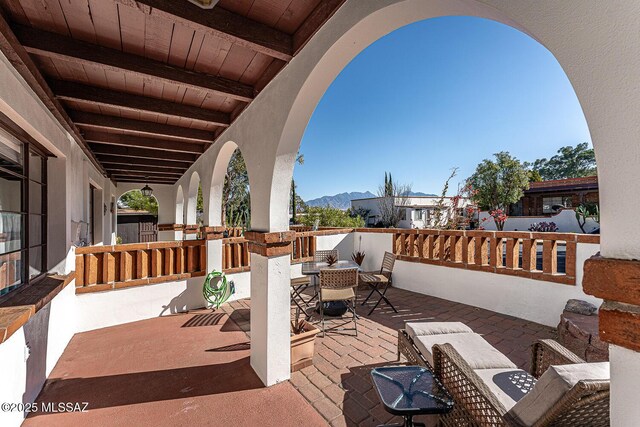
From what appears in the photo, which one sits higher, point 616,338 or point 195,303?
point 616,338

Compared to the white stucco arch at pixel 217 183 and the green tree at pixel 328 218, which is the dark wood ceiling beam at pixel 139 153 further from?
the green tree at pixel 328 218

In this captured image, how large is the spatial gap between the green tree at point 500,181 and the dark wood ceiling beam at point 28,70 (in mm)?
19112

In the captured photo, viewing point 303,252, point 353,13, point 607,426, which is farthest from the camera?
point 303,252

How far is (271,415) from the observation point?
2.21 m

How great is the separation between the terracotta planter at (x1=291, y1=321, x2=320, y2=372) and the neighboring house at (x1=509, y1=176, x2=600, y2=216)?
18792 millimetres

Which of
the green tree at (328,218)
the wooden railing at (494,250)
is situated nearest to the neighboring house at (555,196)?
the green tree at (328,218)

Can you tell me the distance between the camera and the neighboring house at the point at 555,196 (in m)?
15.4

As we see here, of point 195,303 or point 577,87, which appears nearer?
point 577,87

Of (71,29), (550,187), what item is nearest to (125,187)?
(71,29)

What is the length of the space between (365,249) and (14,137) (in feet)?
19.7

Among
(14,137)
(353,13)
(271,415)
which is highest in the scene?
(353,13)

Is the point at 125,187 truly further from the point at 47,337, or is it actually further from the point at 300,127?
the point at 300,127

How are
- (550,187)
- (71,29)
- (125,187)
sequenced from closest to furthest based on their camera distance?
(71,29) → (125,187) → (550,187)

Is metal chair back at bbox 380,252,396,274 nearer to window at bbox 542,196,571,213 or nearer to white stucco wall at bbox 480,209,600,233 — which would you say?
white stucco wall at bbox 480,209,600,233
